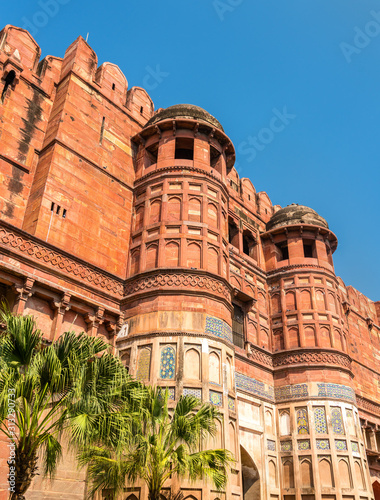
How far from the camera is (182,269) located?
1542cm

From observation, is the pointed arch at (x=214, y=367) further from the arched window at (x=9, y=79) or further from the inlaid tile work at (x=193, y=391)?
the arched window at (x=9, y=79)

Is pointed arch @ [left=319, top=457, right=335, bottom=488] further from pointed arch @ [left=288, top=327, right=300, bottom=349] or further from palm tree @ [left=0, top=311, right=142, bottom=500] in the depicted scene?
palm tree @ [left=0, top=311, right=142, bottom=500]

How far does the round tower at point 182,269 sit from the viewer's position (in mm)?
13898

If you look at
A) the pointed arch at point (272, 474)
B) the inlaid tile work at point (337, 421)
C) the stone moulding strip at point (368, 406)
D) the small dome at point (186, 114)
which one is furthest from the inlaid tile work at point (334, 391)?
the small dome at point (186, 114)

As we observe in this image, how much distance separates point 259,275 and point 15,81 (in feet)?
41.5

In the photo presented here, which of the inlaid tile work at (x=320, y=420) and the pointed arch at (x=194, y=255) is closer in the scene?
the pointed arch at (x=194, y=255)

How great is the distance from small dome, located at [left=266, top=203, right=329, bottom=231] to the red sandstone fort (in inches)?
8.7

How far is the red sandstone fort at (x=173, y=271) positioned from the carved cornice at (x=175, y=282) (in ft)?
0.15

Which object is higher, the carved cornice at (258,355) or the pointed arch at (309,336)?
the pointed arch at (309,336)

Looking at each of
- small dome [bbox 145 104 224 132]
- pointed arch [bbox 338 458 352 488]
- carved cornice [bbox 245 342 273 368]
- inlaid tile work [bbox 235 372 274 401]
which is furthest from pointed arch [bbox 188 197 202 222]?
pointed arch [bbox 338 458 352 488]

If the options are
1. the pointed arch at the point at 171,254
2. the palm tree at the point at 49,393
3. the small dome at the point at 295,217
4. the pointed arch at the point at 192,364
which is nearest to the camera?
the palm tree at the point at 49,393

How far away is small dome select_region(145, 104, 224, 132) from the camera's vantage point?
18906 millimetres

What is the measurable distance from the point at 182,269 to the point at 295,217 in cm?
977

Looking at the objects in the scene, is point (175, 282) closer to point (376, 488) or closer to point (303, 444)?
point (303, 444)
